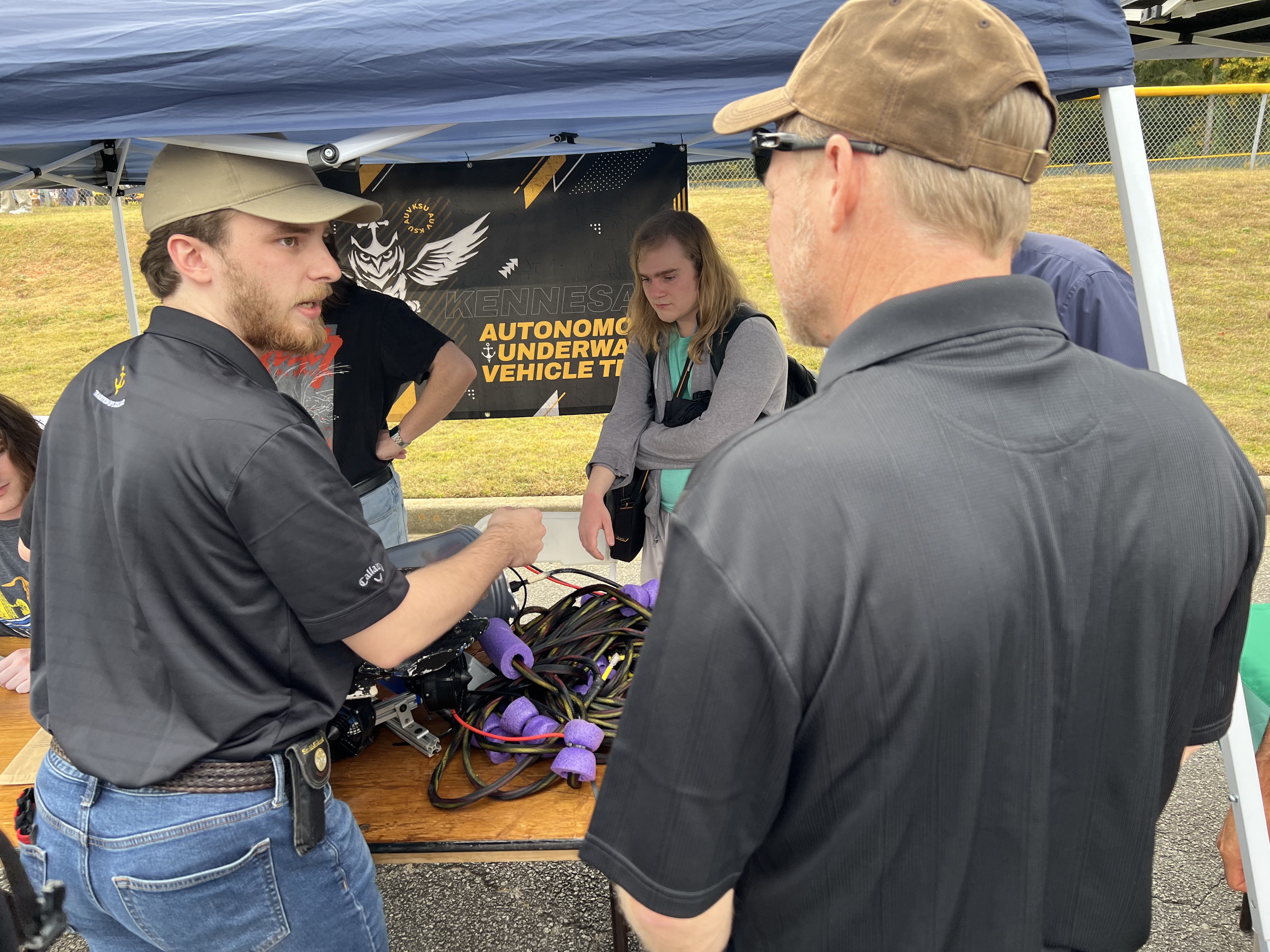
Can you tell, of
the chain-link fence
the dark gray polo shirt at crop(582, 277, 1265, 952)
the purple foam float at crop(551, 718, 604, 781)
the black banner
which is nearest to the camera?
the dark gray polo shirt at crop(582, 277, 1265, 952)

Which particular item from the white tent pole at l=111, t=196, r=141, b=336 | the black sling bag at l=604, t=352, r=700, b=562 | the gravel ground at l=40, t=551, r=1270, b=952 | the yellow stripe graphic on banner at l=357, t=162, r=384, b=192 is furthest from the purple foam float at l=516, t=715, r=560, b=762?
the white tent pole at l=111, t=196, r=141, b=336

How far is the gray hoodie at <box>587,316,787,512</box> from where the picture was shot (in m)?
2.84

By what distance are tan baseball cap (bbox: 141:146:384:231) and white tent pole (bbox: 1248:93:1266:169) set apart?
14.1 metres

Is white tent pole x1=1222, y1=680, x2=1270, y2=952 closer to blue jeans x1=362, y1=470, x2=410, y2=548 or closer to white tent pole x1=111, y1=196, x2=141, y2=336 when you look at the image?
blue jeans x1=362, y1=470, x2=410, y2=548

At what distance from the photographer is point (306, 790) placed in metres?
1.38

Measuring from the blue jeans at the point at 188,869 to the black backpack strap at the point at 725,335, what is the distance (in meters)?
1.87

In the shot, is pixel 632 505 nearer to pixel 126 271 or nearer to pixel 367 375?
pixel 367 375

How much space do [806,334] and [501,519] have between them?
0.96m

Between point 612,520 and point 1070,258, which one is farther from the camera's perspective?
point 612,520

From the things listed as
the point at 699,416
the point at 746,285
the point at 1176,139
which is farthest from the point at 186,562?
the point at 1176,139

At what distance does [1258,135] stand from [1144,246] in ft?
46.5

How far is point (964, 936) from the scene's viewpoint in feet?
2.95

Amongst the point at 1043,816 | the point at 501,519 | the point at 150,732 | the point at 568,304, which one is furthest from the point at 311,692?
the point at 568,304

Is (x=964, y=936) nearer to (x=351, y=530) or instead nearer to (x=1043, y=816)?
(x=1043, y=816)
